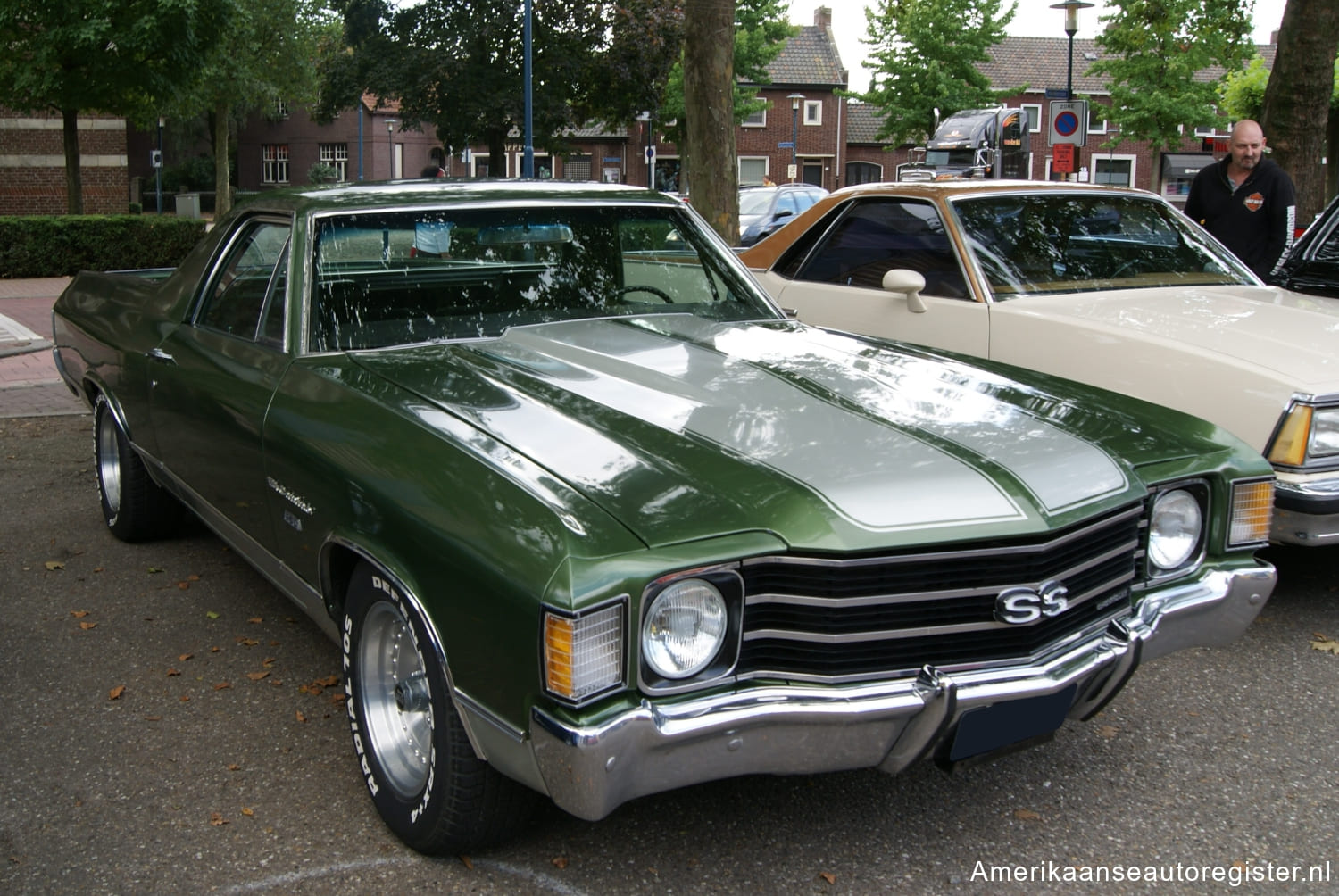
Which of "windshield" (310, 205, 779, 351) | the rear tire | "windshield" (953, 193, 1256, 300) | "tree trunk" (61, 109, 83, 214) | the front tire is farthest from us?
"tree trunk" (61, 109, 83, 214)

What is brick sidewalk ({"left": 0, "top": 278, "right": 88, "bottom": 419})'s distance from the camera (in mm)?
8451

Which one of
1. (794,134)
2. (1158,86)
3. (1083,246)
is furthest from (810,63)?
(1083,246)

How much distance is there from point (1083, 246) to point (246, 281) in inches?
142

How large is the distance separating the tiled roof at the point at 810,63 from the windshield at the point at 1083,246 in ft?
166

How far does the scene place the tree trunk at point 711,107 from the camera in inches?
393

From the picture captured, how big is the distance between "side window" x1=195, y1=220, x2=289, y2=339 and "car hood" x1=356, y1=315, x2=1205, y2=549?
0.61 meters

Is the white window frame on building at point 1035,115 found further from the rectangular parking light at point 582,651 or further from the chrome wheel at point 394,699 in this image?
the rectangular parking light at point 582,651

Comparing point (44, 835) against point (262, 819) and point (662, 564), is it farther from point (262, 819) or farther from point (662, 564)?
point (662, 564)

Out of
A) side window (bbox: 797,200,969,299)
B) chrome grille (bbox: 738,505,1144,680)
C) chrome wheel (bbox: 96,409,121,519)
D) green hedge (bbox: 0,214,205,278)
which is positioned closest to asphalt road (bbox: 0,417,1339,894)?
chrome grille (bbox: 738,505,1144,680)

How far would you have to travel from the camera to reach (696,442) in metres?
2.72

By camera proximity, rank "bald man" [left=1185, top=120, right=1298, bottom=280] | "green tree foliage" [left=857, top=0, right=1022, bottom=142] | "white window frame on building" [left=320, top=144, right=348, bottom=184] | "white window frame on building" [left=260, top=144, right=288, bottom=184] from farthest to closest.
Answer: "white window frame on building" [left=260, top=144, right=288, bottom=184] → "white window frame on building" [left=320, top=144, right=348, bottom=184] → "green tree foliage" [left=857, top=0, right=1022, bottom=142] → "bald man" [left=1185, top=120, right=1298, bottom=280]

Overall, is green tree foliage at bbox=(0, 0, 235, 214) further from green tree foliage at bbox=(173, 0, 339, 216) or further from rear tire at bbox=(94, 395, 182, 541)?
rear tire at bbox=(94, 395, 182, 541)

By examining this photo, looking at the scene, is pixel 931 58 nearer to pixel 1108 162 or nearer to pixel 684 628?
pixel 1108 162

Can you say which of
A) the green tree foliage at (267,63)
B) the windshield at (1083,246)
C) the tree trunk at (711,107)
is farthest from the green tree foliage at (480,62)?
the windshield at (1083,246)
